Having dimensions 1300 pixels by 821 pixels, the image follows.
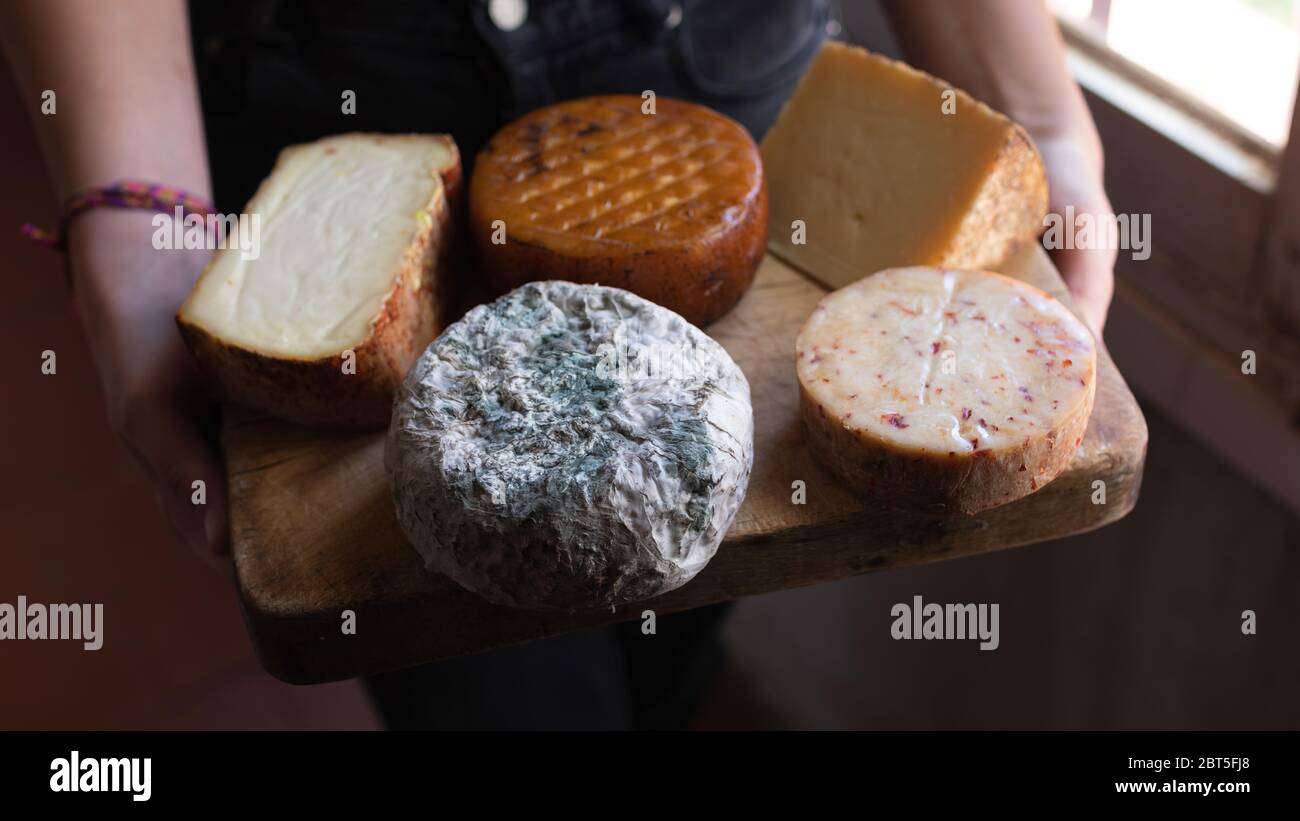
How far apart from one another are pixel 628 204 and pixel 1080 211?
0.57m

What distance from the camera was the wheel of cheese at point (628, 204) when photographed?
126cm

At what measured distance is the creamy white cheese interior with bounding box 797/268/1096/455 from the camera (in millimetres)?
1089

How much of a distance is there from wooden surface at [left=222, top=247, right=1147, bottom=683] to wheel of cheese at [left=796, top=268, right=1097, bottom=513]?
51mm

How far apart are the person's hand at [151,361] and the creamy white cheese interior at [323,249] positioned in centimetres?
11

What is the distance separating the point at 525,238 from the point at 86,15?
600 millimetres

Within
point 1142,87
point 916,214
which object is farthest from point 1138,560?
point 916,214

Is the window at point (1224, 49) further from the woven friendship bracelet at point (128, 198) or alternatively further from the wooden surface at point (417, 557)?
the woven friendship bracelet at point (128, 198)

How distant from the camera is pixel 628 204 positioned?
1.31 meters

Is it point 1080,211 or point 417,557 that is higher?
point 1080,211

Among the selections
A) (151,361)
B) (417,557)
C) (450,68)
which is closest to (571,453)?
(417,557)

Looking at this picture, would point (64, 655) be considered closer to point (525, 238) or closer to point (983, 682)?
point (525, 238)

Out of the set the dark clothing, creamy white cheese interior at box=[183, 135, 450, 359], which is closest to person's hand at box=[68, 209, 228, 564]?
creamy white cheese interior at box=[183, 135, 450, 359]

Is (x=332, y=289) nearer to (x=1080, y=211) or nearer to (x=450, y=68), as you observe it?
(x=450, y=68)

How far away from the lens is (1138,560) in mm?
2090
